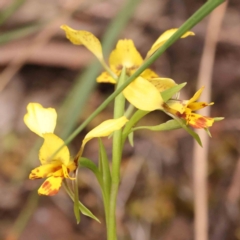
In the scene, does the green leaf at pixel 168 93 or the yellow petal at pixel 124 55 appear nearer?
the green leaf at pixel 168 93

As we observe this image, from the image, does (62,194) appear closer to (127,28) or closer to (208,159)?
(208,159)

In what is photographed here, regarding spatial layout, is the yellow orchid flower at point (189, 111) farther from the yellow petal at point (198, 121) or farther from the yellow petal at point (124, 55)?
the yellow petal at point (124, 55)

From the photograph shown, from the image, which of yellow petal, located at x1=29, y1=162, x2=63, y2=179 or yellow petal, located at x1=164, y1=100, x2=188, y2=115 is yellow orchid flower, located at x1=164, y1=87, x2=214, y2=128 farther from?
yellow petal, located at x1=29, y1=162, x2=63, y2=179

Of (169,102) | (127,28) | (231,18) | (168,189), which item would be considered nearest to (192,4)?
(231,18)

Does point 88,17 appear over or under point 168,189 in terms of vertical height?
over

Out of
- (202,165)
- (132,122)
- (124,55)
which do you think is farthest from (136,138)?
(132,122)

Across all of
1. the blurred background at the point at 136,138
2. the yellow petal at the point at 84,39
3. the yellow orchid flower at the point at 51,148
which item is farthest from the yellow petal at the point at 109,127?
the blurred background at the point at 136,138
